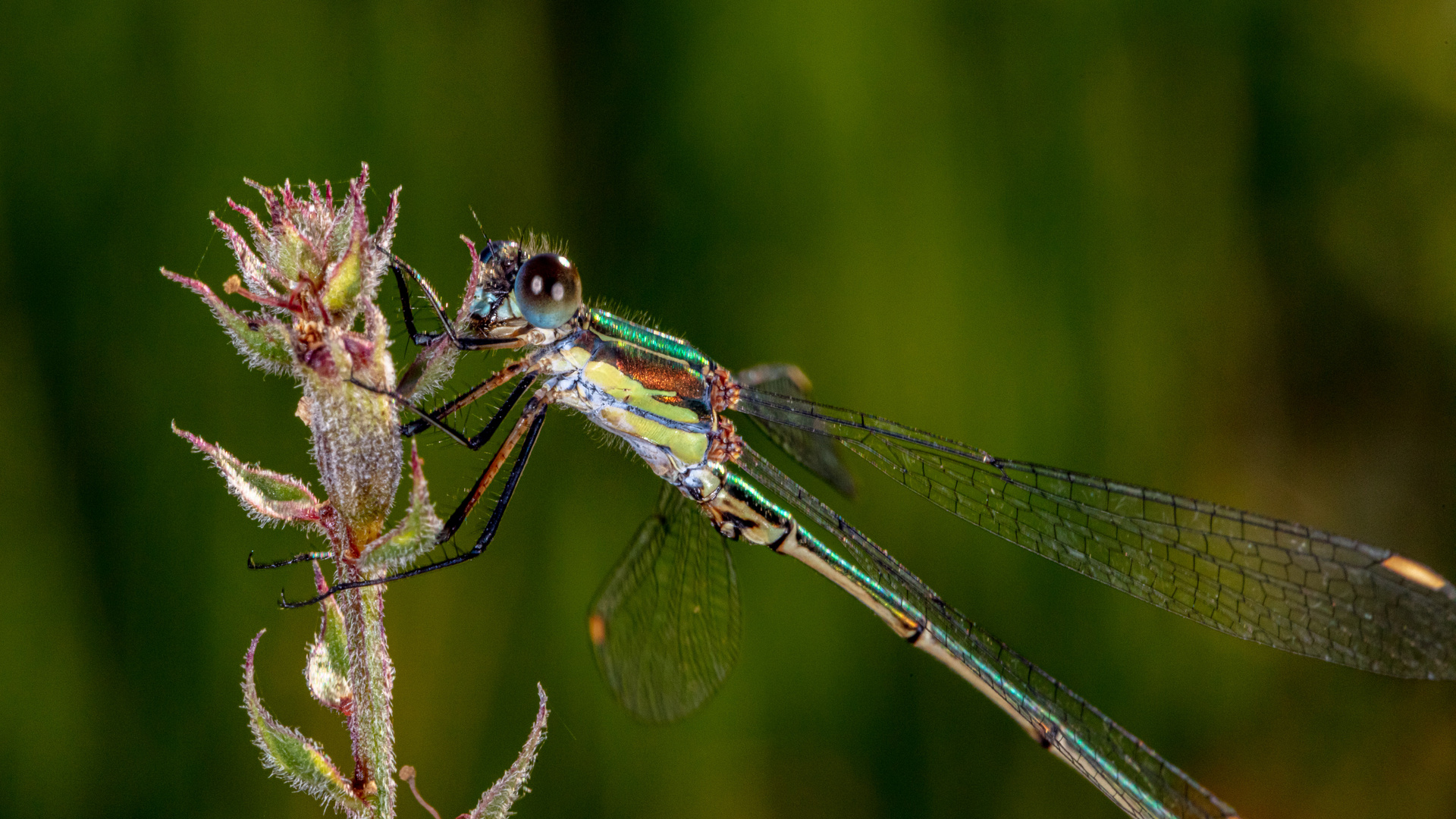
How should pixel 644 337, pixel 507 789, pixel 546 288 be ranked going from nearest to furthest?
1. pixel 507 789
2. pixel 546 288
3. pixel 644 337

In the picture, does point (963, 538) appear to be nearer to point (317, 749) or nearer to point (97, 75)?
point (317, 749)

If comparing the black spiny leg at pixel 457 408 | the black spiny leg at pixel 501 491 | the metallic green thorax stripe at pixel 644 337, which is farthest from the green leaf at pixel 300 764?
the metallic green thorax stripe at pixel 644 337

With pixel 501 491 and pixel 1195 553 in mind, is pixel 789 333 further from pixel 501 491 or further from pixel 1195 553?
pixel 1195 553

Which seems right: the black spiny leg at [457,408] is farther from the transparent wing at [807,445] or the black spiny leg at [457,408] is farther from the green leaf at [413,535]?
the transparent wing at [807,445]

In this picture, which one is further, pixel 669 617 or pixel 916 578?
pixel 669 617

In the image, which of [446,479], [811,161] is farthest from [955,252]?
[446,479]

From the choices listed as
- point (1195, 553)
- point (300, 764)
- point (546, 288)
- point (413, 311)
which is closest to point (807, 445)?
point (1195, 553)

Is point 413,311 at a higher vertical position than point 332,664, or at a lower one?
higher
